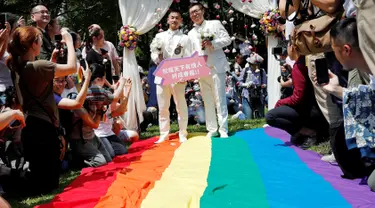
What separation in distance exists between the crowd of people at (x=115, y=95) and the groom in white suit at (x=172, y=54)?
0.05 ft

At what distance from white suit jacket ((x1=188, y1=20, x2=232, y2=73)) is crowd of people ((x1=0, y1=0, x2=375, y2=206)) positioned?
1 centimetres

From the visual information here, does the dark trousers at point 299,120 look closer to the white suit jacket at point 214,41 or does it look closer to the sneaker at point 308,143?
the sneaker at point 308,143

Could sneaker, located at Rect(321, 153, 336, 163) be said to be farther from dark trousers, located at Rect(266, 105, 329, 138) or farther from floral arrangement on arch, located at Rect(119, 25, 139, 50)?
floral arrangement on arch, located at Rect(119, 25, 139, 50)

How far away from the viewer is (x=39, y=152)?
3.66 meters

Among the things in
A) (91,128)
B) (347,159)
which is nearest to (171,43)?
(91,128)

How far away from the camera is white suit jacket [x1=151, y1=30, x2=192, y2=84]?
5996mm

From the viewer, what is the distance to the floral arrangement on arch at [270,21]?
708cm

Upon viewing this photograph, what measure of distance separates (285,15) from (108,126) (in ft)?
8.50

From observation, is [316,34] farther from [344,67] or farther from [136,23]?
[136,23]

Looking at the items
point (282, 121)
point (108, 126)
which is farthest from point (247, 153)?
point (108, 126)

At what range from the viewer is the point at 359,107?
10.0 feet

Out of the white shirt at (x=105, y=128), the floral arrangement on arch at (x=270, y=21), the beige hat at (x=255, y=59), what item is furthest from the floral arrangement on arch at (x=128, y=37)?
the beige hat at (x=255, y=59)

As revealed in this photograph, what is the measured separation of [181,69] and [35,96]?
2.55 m

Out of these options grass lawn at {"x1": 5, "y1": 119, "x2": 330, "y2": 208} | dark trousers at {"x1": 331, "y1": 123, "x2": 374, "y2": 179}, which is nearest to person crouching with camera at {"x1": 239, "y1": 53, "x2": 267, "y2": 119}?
grass lawn at {"x1": 5, "y1": 119, "x2": 330, "y2": 208}
